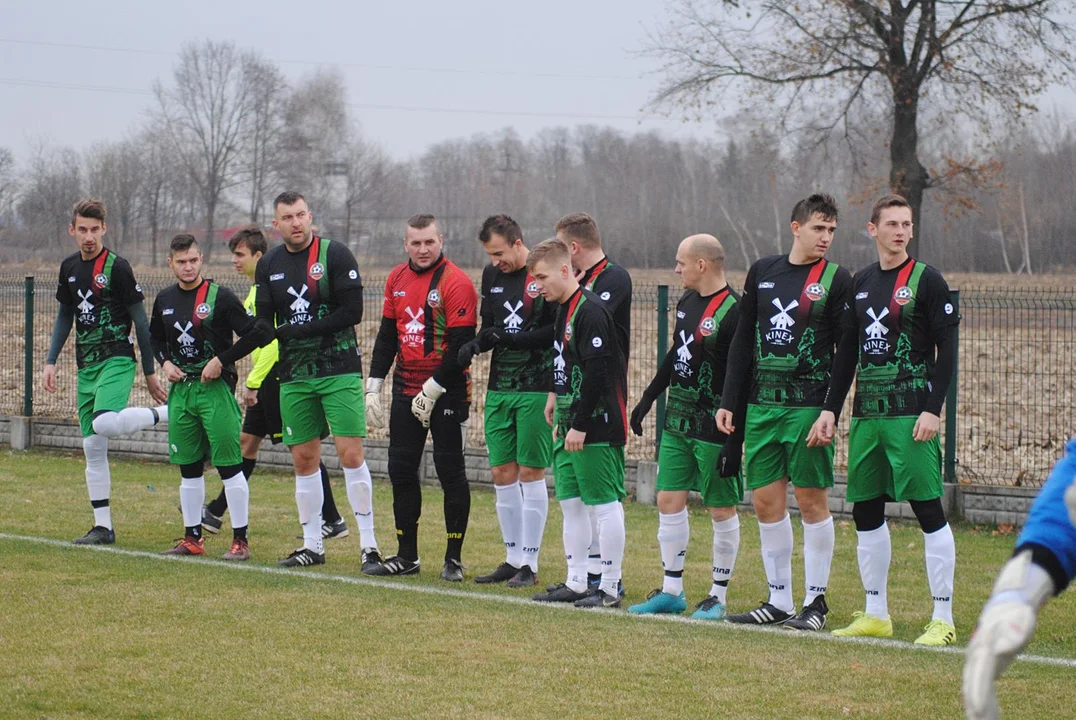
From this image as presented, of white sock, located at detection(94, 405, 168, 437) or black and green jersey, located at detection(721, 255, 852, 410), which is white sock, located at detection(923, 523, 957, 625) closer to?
black and green jersey, located at detection(721, 255, 852, 410)

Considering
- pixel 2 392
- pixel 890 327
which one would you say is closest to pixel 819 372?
pixel 890 327

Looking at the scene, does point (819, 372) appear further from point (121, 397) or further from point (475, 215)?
point (475, 215)

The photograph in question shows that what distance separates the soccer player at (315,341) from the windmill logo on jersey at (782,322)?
2817 millimetres

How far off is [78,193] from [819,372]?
162 feet

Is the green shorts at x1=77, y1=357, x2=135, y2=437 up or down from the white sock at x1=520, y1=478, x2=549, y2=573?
up

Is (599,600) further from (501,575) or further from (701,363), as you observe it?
(701,363)

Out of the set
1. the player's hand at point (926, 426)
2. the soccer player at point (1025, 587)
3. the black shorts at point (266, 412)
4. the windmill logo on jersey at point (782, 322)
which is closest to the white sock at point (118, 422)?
the black shorts at point (266, 412)

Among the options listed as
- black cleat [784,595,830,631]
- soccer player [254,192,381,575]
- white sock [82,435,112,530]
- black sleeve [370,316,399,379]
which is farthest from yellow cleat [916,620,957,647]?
white sock [82,435,112,530]

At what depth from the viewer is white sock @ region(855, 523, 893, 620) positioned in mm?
6625

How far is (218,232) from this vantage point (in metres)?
61.5

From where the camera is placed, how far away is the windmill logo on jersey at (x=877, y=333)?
6.46m

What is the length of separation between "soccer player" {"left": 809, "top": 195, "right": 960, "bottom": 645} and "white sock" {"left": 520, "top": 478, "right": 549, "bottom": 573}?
7.08 feet

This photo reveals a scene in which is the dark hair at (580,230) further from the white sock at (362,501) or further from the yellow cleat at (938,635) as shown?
the yellow cleat at (938,635)

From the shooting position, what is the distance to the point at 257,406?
1030 cm
